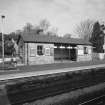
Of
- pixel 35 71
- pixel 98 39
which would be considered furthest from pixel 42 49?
pixel 98 39

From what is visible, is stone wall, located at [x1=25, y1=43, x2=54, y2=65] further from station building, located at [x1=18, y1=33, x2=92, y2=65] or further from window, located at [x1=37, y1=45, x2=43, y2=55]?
window, located at [x1=37, y1=45, x2=43, y2=55]

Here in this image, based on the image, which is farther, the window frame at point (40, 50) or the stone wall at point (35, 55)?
the window frame at point (40, 50)

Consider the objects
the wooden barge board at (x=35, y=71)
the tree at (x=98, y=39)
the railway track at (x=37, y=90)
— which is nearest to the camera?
the railway track at (x=37, y=90)

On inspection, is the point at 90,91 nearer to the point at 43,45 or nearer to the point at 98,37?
the point at 43,45

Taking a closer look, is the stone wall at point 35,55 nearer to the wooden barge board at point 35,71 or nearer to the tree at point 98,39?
the wooden barge board at point 35,71

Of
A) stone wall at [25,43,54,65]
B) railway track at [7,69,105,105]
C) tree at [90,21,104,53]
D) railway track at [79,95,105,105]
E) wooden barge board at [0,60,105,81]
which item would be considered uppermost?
tree at [90,21,104,53]

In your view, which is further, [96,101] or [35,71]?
[35,71]

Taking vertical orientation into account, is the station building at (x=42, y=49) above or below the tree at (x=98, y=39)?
below

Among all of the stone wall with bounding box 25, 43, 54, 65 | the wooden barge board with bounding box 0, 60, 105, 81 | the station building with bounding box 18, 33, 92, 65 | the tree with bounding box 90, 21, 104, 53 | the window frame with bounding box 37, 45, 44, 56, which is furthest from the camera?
the tree with bounding box 90, 21, 104, 53

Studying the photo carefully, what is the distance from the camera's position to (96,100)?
6531 millimetres

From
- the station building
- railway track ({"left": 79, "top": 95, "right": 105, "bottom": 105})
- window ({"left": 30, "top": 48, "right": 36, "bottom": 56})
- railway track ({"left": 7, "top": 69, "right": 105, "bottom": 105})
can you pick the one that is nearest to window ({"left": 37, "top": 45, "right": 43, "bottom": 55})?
the station building

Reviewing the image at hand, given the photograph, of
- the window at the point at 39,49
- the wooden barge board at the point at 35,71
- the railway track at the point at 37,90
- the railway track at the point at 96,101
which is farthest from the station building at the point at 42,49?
the railway track at the point at 96,101

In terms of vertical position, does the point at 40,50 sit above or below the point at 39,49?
below

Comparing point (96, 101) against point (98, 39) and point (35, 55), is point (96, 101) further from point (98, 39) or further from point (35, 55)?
point (98, 39)
